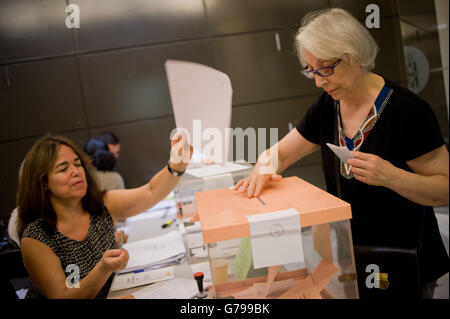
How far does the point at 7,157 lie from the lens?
818mm

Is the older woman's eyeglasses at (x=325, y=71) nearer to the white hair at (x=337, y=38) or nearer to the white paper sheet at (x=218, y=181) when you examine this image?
the white hair at (x=337, y=38)

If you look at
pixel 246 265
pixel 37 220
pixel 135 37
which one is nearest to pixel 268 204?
pixel 246 265

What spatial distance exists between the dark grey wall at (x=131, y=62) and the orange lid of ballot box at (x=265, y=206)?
5cm

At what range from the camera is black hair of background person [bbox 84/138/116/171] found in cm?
83

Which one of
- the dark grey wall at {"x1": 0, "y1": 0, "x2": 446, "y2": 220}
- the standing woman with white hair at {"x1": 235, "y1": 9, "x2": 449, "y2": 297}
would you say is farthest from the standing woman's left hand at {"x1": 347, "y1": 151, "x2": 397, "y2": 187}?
the dark grey wall at {"x1": 0, "y1": 0, "x2": 446, "y2": 220}

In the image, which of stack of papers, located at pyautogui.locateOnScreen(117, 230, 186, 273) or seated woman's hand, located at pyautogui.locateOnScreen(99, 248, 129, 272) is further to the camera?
stack of papers, located at pyautogui.locateOnScreen(117, 230, 186, 273)

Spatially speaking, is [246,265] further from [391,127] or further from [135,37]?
[135,37]

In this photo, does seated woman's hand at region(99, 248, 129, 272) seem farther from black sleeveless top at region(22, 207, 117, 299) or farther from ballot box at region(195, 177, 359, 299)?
ballot box at region(195, 177, 359, 299)

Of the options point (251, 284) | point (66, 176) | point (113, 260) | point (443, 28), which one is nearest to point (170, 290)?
point (113, 260)

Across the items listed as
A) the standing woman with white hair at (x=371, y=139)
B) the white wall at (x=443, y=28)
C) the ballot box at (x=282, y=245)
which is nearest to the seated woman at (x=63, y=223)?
the ballot box at (x=282, y=245)

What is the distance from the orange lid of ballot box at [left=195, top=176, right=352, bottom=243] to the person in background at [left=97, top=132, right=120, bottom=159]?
0.76 feet

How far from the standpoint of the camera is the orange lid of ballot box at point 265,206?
2.13 feet

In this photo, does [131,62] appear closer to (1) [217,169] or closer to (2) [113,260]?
(1) [217,169]
